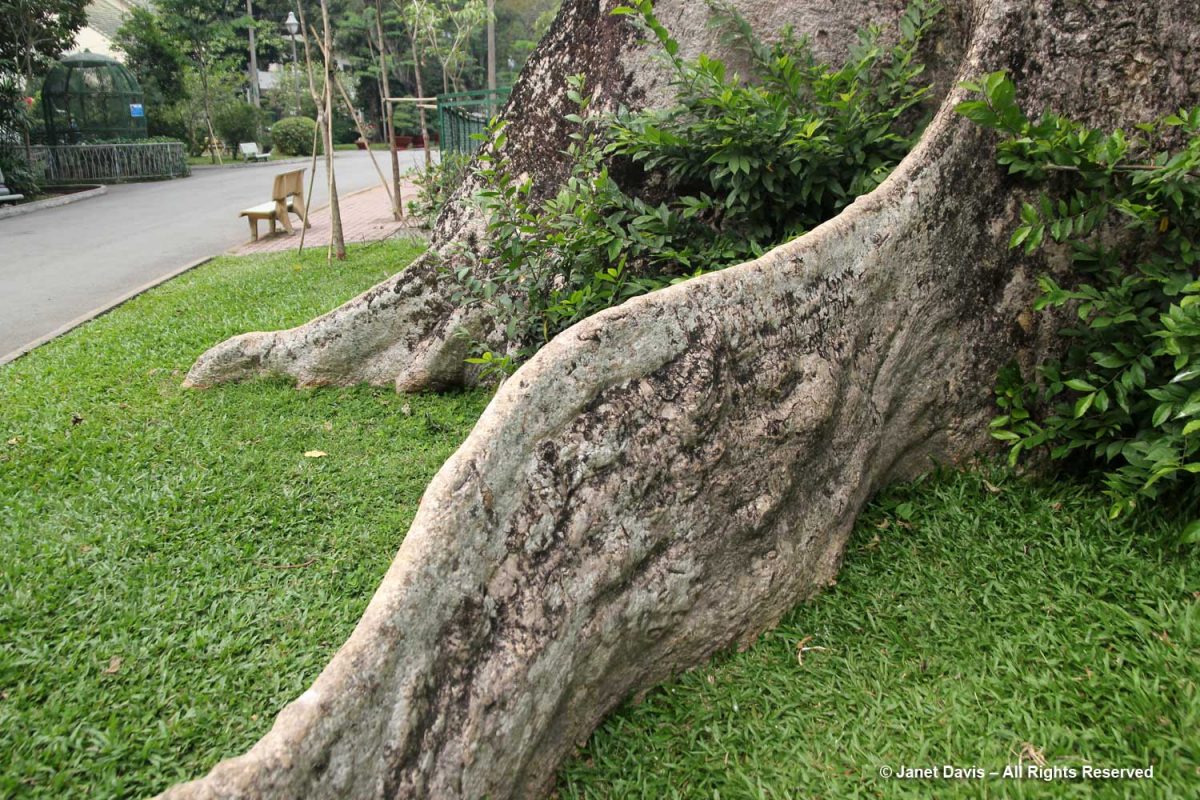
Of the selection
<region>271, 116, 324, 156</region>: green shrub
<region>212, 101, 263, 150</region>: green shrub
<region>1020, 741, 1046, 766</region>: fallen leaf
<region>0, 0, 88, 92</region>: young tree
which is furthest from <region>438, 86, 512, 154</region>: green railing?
<region>212, 101, 263, 150</region>: green shrub

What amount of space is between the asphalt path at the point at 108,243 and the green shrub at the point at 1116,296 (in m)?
7.71

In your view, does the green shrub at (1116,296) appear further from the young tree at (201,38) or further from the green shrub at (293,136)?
the green shrub at (293,136)

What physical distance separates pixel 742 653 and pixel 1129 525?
1.46 m

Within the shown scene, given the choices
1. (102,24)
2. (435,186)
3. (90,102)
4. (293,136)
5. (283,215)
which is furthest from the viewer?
(102,24)

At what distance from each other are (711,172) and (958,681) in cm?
225

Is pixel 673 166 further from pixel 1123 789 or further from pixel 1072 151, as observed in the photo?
pixel 1123 789

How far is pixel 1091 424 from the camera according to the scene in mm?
3223

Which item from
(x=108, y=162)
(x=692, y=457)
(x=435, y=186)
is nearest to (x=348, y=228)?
(x=435, y=186)

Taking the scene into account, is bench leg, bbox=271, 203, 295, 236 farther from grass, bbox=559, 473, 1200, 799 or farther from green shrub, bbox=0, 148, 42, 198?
grass, bbox=559, 473, 1200, 799

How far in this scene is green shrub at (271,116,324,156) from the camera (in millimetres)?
35969

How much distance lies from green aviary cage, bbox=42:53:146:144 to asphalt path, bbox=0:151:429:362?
3217 millimetres

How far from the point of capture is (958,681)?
2639mm

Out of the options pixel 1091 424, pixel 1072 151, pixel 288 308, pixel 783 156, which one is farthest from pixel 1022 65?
pixel 288 308

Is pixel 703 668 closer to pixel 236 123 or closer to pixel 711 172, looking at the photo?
pixel 711 172
